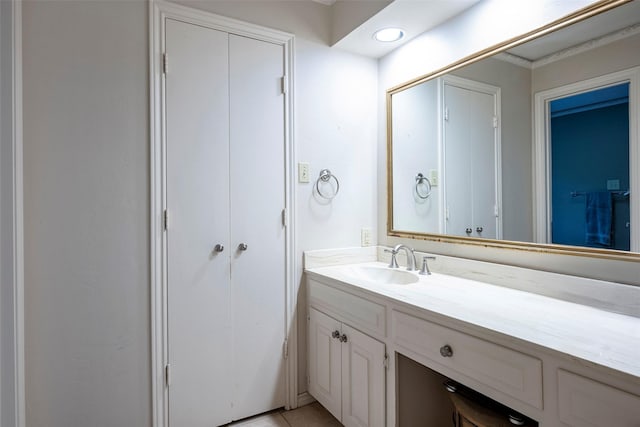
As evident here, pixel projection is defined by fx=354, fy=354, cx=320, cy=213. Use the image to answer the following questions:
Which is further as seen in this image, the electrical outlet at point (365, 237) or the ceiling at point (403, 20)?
the electrical outlet at point (365, 237)

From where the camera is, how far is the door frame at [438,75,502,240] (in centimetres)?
166

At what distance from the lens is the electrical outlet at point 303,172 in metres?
2.08

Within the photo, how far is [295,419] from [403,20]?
2.23 meters

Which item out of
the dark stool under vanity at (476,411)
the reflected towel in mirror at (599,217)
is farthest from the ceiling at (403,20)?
the dark stool under vanity at (476,411)

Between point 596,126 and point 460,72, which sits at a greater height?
point 460,72

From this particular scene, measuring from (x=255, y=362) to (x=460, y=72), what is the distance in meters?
1.89

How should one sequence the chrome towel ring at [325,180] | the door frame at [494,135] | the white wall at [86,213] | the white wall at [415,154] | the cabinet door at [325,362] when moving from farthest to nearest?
the chrome towel ring at [325,180]
the white wall at [415,154]
the cabinet door at [325,362]
the door frame at [494,135]
the white wall at [86,213]

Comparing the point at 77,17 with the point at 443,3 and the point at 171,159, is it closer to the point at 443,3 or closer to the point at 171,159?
the point at 171,159

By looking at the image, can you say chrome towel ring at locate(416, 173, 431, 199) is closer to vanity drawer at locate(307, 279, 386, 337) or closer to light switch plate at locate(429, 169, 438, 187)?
light switch plate at locate(429, 169, 438, 187)

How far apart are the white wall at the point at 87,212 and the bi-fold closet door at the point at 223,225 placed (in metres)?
0.14

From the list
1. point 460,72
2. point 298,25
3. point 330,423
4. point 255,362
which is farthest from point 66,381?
point 460,72

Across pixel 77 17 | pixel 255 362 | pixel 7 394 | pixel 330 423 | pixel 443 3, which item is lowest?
pixel 330 423

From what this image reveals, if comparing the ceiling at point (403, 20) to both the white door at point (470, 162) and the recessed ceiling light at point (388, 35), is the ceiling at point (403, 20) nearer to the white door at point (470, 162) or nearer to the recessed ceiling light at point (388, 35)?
the recessed ceiling light at point (388, 35)

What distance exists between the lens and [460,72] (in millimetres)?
1821
